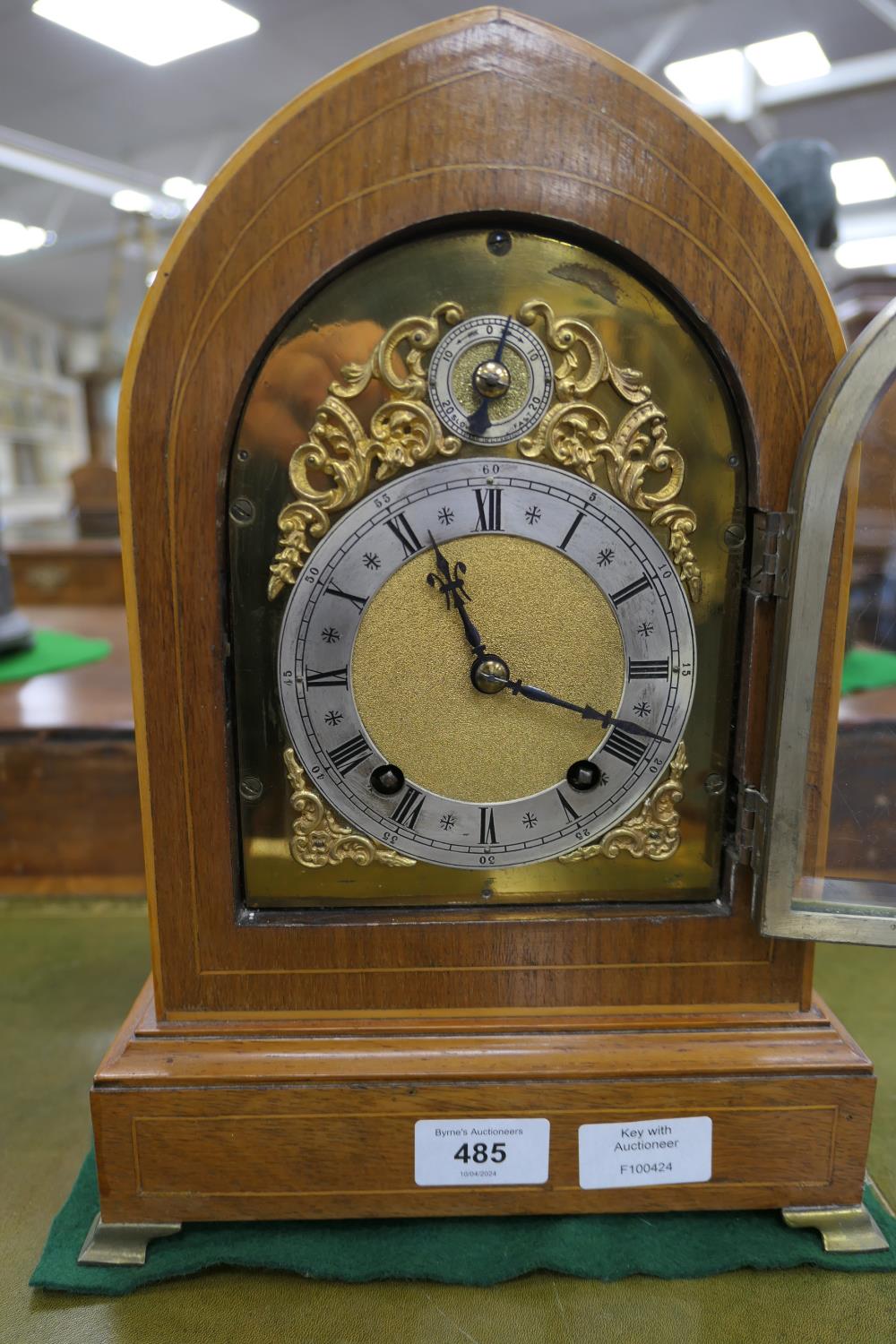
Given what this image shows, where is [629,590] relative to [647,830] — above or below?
above

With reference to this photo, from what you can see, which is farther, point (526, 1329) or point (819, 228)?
point (819, 228)

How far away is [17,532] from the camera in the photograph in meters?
4.46

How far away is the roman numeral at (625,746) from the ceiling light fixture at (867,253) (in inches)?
276

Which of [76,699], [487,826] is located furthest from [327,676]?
[76,699]

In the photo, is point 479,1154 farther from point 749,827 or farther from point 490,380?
point 490,380

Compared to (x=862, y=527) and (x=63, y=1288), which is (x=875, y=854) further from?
(x=63, y=1288)

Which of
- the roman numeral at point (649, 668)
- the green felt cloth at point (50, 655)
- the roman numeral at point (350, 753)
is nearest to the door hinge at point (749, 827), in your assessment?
the roman numeral at point (649, 668)

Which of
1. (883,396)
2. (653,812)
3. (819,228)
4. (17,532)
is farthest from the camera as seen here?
(17,532)

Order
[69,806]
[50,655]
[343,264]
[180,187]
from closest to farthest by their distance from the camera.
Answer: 1. [343,264]
2. [69,806]
3. [50,655]
4. [180,187]

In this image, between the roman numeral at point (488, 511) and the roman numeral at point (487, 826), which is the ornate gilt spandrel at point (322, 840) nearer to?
the roman numeral at point (487, 826)

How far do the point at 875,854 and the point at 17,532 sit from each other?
443cm

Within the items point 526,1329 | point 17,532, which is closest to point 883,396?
point 526,1329

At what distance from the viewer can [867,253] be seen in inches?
283

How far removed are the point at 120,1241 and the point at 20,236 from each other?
7.52 m
